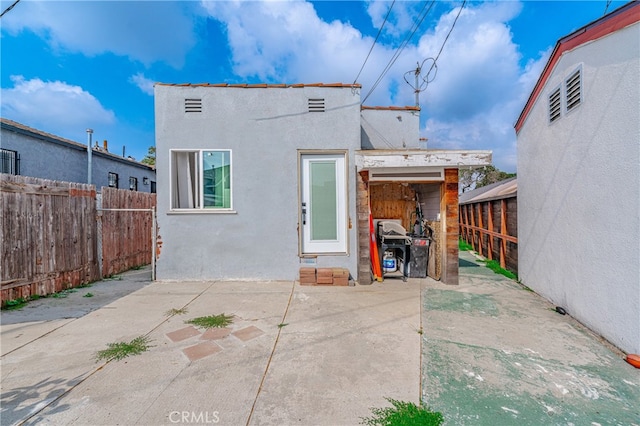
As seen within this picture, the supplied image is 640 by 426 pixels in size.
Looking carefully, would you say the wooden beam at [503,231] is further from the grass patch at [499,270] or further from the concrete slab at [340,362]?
the concrete slab at [340,362]

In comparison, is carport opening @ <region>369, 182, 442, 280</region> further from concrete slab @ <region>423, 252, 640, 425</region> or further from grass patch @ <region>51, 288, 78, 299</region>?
grass patch @ <region>51, 288, 78, 299</region>

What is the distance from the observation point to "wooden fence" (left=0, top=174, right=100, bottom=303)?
429 cm

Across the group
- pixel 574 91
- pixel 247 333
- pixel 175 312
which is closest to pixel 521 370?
pixel 247 333

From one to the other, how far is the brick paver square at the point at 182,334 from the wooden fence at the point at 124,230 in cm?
356

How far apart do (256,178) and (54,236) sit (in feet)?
12.1

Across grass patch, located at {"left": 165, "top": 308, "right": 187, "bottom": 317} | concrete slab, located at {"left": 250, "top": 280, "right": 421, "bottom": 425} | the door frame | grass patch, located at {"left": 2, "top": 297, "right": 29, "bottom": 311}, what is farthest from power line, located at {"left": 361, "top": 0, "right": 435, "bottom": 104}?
grass patch, located at {"left": 2, "top": 297, "right": 29, "bottom": 311}

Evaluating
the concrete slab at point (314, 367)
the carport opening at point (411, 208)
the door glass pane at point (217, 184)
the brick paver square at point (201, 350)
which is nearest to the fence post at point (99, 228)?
the concrete slab at point (314, 367)

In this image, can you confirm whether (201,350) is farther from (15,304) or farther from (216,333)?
(15,304)

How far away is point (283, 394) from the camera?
2268 mm

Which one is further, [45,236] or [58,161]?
[58,161]

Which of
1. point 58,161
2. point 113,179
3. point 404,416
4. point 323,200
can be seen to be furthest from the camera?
Result: point 113,179

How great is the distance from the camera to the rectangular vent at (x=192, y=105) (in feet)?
18.9

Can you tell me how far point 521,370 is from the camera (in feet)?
8.68

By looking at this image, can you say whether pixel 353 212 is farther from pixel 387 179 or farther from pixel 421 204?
pixel 421 204
